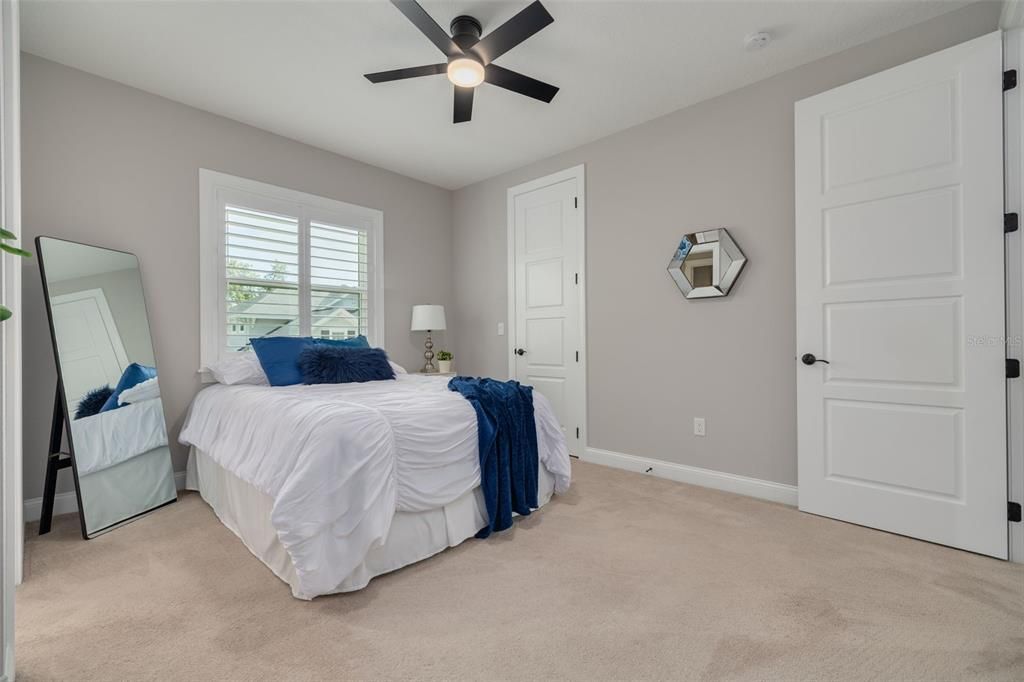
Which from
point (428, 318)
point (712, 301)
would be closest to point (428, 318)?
point (428, 318)

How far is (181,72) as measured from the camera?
117 inches

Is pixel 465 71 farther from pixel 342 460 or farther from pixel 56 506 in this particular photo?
pixel 56 506

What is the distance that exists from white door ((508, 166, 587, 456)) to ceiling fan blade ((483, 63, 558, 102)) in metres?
1.40

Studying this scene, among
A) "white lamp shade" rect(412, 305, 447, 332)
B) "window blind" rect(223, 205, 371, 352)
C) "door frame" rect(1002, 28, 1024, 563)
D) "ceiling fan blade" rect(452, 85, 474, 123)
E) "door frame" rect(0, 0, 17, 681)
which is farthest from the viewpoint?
"white lamp shade" rect(412, 305, 447, 332)

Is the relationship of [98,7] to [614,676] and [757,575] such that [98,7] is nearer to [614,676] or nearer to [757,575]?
[614,676]

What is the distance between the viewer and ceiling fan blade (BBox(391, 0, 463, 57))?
81.7 inches

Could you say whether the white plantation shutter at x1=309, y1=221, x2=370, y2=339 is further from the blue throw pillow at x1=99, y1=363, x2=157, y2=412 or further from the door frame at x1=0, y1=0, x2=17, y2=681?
the door frame at x1=0, y1=0, x2=17, y2=681

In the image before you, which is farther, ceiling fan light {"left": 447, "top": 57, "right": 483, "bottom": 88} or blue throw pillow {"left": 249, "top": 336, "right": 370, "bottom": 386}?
blue throw pillow {"left": 249, "top": 336, "right": 370, "bottom": 386}

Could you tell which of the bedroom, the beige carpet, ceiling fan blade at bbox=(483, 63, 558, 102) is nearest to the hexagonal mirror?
the bedroom

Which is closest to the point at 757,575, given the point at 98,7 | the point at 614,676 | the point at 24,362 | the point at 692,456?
the point at 614,676

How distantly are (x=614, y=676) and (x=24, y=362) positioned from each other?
3.42m

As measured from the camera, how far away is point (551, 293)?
433 centimetres

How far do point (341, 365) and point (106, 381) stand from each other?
50.7 inches

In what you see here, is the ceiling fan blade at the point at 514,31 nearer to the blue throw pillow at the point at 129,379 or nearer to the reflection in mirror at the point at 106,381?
the reflection in mirror at the point at 106,381
